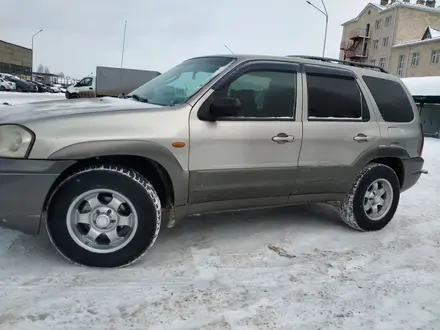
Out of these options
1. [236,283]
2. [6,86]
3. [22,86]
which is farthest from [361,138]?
[22,86]

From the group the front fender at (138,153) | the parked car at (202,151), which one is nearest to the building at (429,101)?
the parked car at (202,151)

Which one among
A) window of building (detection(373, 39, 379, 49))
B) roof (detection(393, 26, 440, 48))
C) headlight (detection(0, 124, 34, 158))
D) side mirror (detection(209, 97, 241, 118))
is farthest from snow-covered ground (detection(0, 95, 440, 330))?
window of building (detection(373, 39, 379, 49))

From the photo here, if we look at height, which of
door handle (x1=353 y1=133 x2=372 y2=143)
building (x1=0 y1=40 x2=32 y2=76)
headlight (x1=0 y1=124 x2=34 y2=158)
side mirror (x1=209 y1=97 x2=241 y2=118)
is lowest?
headlight (x1=0 y1=124 x2=34 y2=158)

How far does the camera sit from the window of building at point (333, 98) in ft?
12.9

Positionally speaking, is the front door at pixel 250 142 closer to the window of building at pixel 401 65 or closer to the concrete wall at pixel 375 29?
the window of building at pixel 401 65

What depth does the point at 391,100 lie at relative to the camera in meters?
4.59

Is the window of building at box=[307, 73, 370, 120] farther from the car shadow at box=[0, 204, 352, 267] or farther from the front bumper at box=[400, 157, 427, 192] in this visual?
the car shadow at box=[0, 204, 352, 267]

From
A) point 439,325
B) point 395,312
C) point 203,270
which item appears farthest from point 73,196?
point 439,325

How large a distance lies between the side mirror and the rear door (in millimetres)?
881

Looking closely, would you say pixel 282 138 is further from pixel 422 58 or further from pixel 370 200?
pixel 422 58

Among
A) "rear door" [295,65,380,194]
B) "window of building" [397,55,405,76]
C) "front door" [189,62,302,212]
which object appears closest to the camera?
"front door" [189,62,302,212]

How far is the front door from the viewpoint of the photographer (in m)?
3.35

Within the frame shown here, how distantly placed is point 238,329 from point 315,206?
3.29 meters

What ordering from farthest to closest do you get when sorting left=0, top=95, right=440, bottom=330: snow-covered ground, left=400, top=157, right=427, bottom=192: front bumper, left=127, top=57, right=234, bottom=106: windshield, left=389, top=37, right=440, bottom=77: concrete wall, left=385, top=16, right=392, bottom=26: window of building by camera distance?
1. left=385, top=16, right=392, bottom=26: window of building
2. left=389, top=37, right=440, bottom=77: concrete wall
3. left=400, top=157, right=427, bottom=192: front bumper
4. left=127, top=57, right=234, bottom=106: windshield
5. left=0, top=95, right=440, bottom=330: snow-covered ground
